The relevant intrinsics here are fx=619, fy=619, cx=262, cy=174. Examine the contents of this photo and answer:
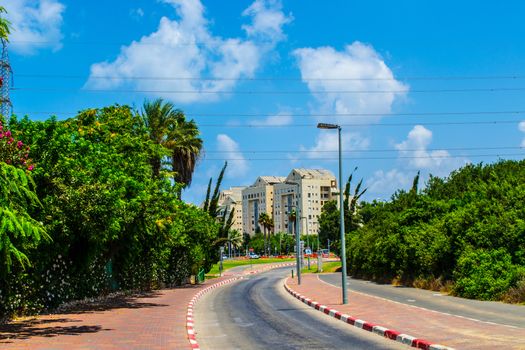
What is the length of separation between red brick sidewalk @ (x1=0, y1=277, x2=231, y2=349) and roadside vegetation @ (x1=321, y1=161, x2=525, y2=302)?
13009 mm

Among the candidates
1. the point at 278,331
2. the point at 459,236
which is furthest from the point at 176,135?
the point at 278,331

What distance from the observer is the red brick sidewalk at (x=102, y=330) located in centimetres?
1379

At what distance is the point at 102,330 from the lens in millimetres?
16766

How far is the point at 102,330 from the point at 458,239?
66.6 feet

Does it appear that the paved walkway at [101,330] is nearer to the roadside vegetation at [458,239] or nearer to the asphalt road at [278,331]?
the asphalt road at [278,331]

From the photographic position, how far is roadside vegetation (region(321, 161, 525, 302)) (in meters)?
26.8

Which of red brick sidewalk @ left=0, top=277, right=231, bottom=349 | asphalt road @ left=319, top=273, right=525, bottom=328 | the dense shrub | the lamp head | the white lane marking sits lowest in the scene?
the white lane marking

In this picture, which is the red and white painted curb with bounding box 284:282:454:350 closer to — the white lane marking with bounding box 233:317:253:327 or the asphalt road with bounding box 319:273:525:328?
the white lane marking with bounding box 233:317:253:327

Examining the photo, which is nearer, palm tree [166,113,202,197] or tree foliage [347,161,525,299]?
tree foliage [347,161,525,299]

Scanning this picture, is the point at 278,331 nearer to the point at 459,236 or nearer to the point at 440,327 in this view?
the point at 440,327

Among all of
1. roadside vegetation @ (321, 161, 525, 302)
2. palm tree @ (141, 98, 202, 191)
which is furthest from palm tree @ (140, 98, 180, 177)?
roadside vegetation @ (321, 161, 525, 302)

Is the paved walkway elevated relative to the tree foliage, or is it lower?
lower

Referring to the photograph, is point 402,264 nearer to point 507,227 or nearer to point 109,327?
point 507,227

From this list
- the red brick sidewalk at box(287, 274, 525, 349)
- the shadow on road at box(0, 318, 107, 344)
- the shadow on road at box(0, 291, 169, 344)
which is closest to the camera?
the red brick sidewalk at box(287, 274, 525, 349)
